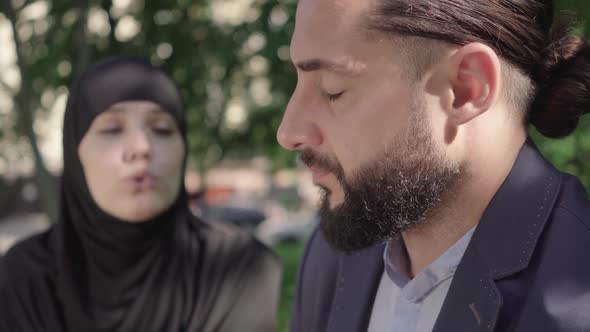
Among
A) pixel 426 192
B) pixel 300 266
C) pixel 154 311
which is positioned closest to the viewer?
pixel 426 192

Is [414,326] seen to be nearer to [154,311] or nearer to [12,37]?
[154,311]

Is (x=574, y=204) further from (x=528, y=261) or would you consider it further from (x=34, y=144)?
(x=34, y=144)

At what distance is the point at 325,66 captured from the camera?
1588 mm

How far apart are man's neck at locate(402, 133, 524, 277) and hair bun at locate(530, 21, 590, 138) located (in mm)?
112

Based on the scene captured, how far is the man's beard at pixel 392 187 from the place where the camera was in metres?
1.56

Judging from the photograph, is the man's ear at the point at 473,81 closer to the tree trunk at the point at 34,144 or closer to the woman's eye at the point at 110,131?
the woman's eye at the point at 110,131

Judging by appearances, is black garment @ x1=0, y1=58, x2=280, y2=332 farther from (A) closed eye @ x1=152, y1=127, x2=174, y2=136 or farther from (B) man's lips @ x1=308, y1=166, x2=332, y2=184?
(B) man's lips @ x1=308, y1=166, x2=332, y2=184

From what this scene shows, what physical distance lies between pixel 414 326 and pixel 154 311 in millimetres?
1496

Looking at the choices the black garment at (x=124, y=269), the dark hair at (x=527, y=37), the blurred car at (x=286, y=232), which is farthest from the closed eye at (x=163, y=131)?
the blurred car at (x=286, y=232)

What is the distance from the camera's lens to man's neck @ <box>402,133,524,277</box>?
1567 mm

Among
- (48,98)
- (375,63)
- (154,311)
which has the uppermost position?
(375,63)

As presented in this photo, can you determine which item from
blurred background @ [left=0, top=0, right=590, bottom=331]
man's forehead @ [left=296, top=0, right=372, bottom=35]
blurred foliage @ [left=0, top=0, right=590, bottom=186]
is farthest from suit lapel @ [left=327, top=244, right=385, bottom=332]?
blurred foliage @ [left=0, top=0, right=590, bottom=186]

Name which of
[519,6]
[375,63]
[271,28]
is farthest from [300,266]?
[271,28]

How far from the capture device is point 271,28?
14.6 feet
